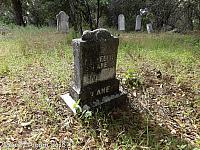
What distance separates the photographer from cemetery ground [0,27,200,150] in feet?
9.47

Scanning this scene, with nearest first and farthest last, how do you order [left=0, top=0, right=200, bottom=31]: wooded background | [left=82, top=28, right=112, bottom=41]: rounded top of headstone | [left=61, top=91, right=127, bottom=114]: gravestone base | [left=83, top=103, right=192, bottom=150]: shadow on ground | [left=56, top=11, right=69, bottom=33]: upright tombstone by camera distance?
[left=83, top=103, right=192, bottom=150]: shadow on ground < [left=82, top=28, right=112, bottom=41]: rounded top of headstone < [left=61, top=91, right=127, bottom=114]: gravestone base < [left=56, top=11, right=69, bottom=33]: upright tombstone < [left=0, top=0, right=200, bottom=31]: wooded background

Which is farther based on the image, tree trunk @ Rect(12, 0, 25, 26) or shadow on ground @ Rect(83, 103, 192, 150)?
tree trunk @ Rect(12, 0, 25, 26)

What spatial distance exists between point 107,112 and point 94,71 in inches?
26.1

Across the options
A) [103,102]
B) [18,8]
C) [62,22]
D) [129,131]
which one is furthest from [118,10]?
[129,131]

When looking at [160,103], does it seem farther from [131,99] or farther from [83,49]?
[83,49]

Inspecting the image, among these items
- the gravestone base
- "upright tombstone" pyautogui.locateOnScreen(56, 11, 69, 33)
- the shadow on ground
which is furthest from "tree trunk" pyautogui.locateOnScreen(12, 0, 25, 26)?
the shadow on ground

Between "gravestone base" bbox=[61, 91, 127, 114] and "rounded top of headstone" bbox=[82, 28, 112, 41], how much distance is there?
3.07 feet

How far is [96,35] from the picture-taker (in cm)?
337

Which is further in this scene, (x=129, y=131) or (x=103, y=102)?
(x=103, y=102)

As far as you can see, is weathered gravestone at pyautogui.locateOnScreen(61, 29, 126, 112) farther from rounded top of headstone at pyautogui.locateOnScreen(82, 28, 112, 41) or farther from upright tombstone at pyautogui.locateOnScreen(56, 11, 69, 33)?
upright tombstone at pyautogui.locateOnScreen(56, 11, 69, 33)

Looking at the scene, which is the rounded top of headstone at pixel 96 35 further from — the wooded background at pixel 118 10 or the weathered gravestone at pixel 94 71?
the wooded background at pixel 118 10

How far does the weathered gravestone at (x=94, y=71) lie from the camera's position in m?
3.33

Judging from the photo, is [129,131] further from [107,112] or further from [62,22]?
[62,22]

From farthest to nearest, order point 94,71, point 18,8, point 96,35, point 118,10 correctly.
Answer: point 118,10 → point 18,8 → point 94,71 → point 96,35
